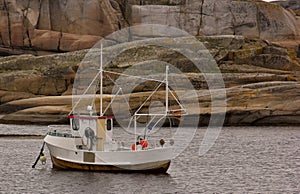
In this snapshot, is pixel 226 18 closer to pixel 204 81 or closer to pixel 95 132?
pixel 204 81

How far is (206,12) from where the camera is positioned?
407 ft

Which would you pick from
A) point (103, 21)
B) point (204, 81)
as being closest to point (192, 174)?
point (204, 81)

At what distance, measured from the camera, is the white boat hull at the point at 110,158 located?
50906mm

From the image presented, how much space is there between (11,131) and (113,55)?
29365mm

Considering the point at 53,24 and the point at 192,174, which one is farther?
the point at 53,24

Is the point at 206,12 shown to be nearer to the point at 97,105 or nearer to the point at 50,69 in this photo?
the point at 50,69

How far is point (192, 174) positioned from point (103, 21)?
2998 inches

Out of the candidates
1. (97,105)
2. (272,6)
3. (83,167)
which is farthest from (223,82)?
(83,167)

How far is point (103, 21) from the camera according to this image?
125 metres

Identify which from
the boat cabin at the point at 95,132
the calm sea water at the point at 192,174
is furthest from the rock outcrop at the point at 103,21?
the boat cabin at the point at 95,132

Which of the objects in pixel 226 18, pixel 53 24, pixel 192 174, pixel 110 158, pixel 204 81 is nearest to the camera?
pixel 110 158

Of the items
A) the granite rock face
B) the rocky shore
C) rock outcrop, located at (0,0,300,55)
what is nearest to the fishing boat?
the rocky shore

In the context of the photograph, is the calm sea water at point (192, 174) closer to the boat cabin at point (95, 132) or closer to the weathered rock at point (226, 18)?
the boat cabin at point (95, 132)

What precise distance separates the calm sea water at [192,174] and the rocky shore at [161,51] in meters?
15.7
